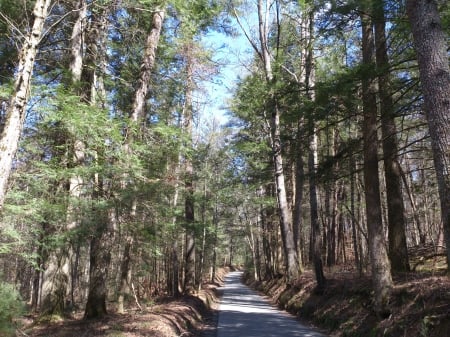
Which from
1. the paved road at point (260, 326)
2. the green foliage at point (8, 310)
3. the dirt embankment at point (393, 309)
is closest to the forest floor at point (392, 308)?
the dirt embankment at point (393, 309)

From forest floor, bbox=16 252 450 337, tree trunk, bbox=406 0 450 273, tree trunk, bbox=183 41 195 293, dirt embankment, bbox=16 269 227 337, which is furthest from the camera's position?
tree trunk, bbox=183 41 195 293

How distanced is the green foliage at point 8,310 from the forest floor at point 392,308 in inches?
251

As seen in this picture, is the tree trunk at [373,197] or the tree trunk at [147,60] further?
the tree trunk at [147,60]

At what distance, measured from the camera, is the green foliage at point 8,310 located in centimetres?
501

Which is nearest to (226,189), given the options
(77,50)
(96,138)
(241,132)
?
(241,132)

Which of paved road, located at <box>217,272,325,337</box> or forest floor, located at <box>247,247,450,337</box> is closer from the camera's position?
forest floor, located at <box>247,247,450,337</box>

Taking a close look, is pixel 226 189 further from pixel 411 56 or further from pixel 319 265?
pixel 411 56

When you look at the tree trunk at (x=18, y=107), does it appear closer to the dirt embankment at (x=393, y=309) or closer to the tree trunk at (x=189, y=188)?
the dirt embankment at (x=393, y=309)

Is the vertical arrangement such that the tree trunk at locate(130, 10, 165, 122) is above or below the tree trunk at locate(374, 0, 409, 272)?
above

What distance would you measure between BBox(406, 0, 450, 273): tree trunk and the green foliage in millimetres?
5738

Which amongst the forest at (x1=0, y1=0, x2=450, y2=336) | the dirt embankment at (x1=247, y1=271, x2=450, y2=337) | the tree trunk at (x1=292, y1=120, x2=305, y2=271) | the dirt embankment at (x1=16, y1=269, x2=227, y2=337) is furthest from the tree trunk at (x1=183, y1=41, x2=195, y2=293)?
the dirt embankment at (x1=247, y1=271, x2=450, y2=337)

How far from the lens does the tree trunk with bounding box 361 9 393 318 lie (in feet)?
27.8

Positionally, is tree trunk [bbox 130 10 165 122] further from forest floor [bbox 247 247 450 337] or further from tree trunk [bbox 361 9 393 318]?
forest floor [bbox 247 247 450 337]

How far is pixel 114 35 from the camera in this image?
13.4m
